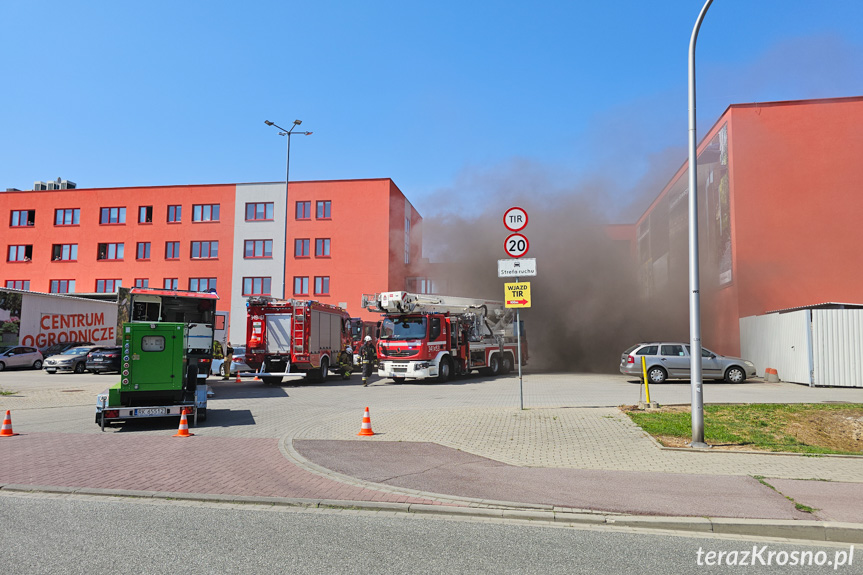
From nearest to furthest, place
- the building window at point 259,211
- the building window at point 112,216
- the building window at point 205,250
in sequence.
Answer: the building window at point 259,211, the building window at point 205,250, the building window at point 112,216

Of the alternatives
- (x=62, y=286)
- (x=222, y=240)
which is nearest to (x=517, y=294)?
(x=222, y=240)

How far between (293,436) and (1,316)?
96.4ft

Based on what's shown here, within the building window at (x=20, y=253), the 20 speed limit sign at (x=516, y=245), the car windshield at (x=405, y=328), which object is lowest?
the car windshield at (x=405, y=328)

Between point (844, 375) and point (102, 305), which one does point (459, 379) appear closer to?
point (844, 375)

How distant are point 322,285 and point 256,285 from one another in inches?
208

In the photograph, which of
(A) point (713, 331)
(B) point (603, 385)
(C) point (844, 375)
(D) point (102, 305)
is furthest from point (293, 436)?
(D) point (102, 305)

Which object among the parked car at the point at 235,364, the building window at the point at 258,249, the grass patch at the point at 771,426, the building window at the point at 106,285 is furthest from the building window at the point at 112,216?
the grass patch at the point at 771,426

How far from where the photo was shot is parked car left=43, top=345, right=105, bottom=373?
2762 cm

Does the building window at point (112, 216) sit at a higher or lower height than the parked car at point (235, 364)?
higher

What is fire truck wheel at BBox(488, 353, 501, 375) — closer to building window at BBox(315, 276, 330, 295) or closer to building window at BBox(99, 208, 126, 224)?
building window at BBox(315, 276, 330, 295)

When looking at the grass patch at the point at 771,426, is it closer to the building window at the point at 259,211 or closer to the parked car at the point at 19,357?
the parked car at the point at 19,357

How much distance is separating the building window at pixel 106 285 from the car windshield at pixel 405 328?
34734 millimetres

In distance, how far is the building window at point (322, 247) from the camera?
45.0 metres

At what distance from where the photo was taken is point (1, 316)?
31125mm
